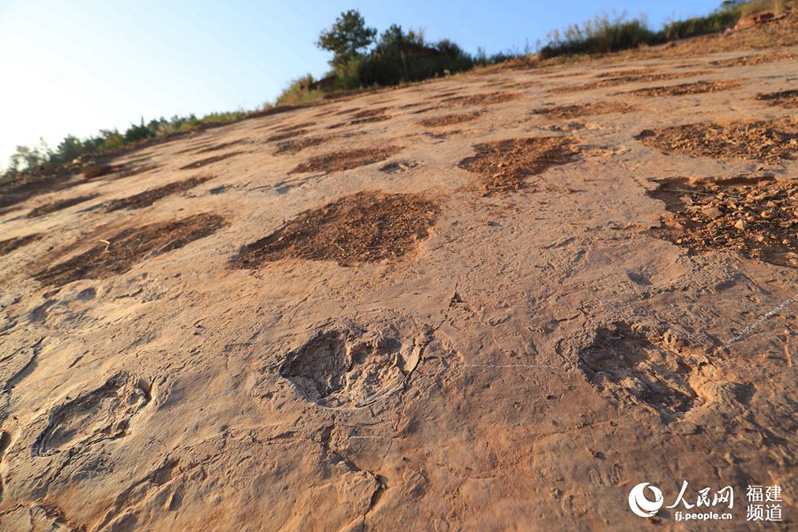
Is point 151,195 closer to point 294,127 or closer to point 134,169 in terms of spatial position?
point 134,169

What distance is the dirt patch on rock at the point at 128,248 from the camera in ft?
7.53

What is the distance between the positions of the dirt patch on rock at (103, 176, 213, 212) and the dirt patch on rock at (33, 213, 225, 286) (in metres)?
0.71

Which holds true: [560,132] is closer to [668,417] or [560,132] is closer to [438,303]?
[438,303]

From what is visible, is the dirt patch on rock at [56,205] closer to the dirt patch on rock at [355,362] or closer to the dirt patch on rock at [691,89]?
the dirt patch on rock at [355,362]

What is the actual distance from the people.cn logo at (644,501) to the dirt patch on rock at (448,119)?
3656 mm

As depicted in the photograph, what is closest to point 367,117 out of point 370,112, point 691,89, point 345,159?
point 370,112

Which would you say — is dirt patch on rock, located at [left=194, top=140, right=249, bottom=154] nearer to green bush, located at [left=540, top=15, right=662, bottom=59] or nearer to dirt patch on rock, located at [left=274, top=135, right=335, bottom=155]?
dirt patch on rock, located at [left=274, top=135, right=335, bottom=155]

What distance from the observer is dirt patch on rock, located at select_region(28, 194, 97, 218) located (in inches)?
158

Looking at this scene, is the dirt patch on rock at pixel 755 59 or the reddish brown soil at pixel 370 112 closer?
the dirt patch on rock at pixel 755 59

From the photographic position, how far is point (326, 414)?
1.12 m

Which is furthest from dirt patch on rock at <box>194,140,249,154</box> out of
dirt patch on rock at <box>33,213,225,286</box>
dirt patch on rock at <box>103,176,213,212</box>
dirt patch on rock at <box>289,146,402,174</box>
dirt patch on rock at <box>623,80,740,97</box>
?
dirt patch on rock at <box>623,80,740,97</box>

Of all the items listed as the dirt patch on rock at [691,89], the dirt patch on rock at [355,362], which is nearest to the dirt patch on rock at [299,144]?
the dirt patch on rock at [691,89]

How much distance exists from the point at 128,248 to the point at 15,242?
1398mm

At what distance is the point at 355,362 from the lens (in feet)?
4.26
